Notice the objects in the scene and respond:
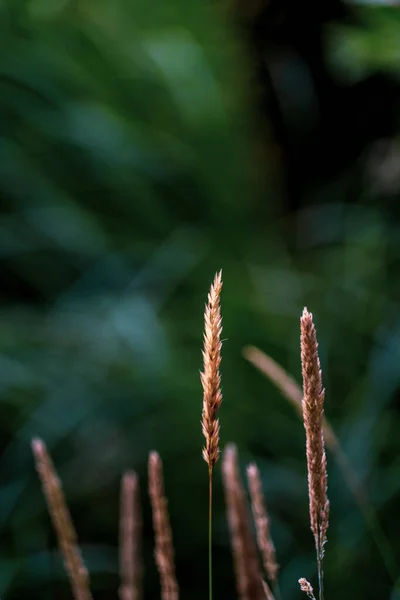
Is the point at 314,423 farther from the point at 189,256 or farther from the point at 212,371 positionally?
the point at 189,256

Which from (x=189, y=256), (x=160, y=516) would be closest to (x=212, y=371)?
(x=160, y=516)

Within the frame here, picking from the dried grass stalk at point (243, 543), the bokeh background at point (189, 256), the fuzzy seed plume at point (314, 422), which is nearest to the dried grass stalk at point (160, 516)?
the dried grass stalk at point (243, 543)

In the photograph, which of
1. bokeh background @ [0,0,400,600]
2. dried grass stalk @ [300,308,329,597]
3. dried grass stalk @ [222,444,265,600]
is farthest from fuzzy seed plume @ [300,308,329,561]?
bokeh background @ [0,0,400,600]

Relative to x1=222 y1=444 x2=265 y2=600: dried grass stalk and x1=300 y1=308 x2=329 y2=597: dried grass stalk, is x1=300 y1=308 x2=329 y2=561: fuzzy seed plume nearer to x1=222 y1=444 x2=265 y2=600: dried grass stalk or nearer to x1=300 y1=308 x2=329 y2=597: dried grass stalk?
x1=300 y1=308 x2=329 y2=597: dried grass stalk

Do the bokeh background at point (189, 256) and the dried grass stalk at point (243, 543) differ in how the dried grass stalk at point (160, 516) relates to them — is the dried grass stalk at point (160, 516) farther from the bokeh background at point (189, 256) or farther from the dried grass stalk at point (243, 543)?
the bokeh background at point (189, 256)

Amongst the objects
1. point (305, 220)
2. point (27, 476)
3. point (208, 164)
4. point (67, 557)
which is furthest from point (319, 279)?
point (67, 557)
